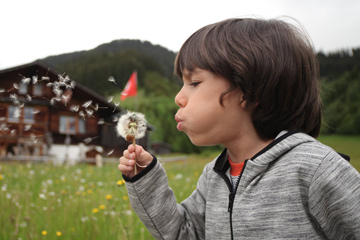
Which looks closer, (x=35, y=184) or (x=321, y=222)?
(x=321, y=222)

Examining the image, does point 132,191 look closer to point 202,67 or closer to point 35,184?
point 202,67

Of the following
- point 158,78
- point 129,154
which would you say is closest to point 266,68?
point 129,154

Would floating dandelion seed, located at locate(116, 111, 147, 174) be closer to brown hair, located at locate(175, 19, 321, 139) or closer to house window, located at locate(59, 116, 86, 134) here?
brown hair, located at locate(175, 19, 321, 139)

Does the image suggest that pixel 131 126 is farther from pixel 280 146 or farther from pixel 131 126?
pixel 280 146

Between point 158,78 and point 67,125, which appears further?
point 158,78

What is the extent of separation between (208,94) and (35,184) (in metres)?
3.01

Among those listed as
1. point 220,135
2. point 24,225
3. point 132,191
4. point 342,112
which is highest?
point 220,135

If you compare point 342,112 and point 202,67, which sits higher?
point 202,67

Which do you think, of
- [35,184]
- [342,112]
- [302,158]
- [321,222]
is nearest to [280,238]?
[321,222]

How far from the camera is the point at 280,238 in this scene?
1.08 metres

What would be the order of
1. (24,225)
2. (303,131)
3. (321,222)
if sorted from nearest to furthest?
(321,222) < (303,131) < (24,225)

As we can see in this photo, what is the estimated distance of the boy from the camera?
1057 mm

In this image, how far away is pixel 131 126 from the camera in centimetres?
119

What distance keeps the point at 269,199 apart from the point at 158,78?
2641 cm
